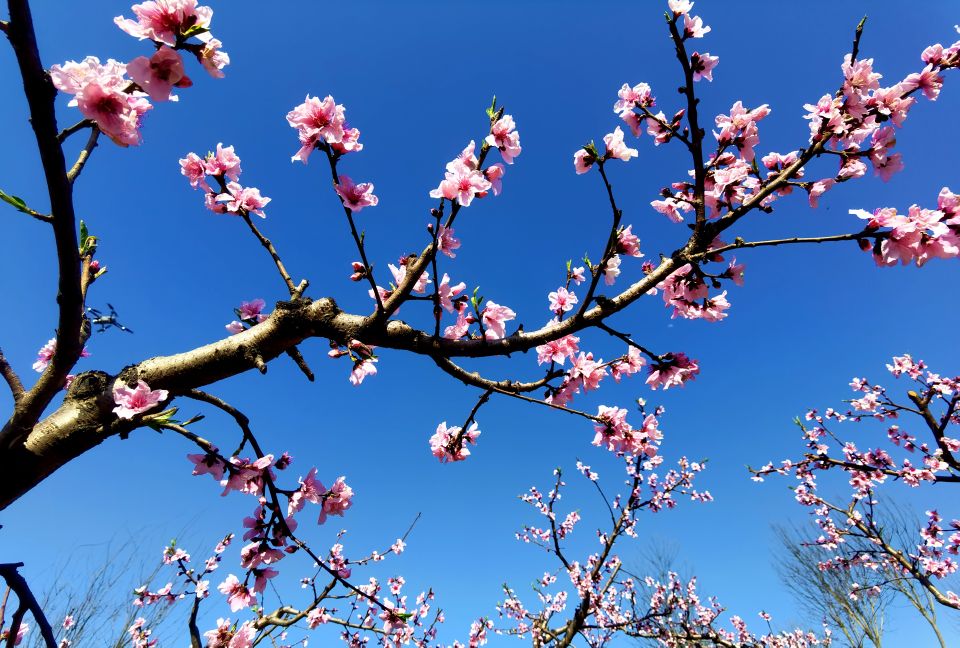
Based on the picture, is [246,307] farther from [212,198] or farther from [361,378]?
[361,378]

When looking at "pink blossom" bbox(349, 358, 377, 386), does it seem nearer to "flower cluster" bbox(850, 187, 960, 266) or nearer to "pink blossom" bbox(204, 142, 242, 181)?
"pink blossom" bbox(204, 142, 242, 181)

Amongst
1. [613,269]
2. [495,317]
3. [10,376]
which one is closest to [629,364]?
[613,269]

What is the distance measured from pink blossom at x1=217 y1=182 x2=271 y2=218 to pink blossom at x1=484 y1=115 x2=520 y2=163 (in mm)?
1306

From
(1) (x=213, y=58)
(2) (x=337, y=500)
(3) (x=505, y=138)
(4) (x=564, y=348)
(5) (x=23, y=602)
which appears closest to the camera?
(1) (x=213, y=58)

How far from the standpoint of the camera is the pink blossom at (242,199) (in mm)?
2365

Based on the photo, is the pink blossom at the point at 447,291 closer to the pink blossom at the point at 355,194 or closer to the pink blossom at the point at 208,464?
the pink blossom at the point at 355,194

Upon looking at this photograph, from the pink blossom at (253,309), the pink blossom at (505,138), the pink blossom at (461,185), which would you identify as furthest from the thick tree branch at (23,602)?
the pink blossom at (505,138)

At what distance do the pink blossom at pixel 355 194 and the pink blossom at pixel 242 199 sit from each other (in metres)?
0.59

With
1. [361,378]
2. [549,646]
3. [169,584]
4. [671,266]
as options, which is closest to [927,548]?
[549,646]

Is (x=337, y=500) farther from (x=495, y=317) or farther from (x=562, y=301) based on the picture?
(x=562, y=301)

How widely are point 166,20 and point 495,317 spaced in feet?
6.65

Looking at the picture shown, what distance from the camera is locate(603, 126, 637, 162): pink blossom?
2.40 meters

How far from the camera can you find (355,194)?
7.23 feet

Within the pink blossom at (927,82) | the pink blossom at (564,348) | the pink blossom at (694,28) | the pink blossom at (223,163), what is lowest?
the pink blossom at (223,163)
